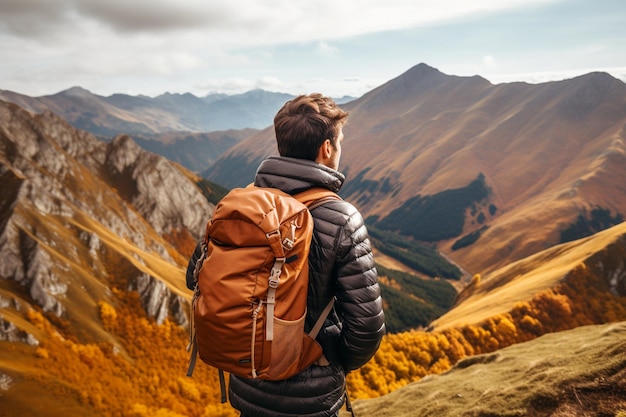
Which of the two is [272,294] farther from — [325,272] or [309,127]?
[309,127]

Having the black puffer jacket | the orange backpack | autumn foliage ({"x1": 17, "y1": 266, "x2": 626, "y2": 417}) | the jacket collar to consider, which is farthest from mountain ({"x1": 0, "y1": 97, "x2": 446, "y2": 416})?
the jacket collar

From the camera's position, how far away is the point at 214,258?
A: 4375 millimetres

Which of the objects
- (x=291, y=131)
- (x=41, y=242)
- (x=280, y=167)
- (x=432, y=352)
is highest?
(x=291, y=131)

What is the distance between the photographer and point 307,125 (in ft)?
16.6

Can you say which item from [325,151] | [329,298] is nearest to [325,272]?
[329,298]

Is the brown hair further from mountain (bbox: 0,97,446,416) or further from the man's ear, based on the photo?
mountain (bbox: 0,97,446,416)

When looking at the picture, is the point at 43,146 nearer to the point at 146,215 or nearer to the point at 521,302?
the point at 146,215

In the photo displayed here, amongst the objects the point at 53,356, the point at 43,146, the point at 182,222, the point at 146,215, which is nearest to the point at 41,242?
the point at 53,356

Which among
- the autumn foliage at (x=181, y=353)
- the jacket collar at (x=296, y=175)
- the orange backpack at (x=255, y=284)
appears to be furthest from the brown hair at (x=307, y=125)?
the autumn foliage at (x=181, y=353)

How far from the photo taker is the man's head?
5.08 metres

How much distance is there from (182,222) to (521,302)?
4345 inches

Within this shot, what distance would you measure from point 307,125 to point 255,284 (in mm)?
2298

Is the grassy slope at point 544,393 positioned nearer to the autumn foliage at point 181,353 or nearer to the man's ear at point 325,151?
the man's ear at point 325,151

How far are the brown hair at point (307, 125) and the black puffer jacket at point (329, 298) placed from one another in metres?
0.24
